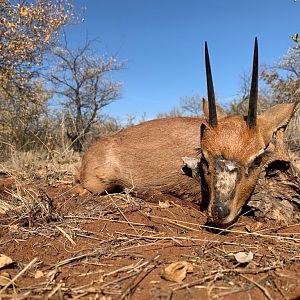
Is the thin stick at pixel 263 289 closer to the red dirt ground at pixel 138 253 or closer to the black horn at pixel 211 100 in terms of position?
the red dirt ground at pixel 138 253

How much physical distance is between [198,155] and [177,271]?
108 inches

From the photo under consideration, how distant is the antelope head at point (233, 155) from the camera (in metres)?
3.86

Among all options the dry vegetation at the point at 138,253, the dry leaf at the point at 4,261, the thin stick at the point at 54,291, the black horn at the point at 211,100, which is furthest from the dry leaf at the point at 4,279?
the black horn at the point at 211,100

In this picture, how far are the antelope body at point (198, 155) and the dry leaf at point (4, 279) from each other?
2053mm

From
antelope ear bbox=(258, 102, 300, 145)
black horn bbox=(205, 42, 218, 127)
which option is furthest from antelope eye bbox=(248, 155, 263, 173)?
black horn bbox=(205, 42, 218, 127)

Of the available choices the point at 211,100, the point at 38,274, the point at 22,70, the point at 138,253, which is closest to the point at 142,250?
the point at 138,253

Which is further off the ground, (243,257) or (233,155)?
(233,155)

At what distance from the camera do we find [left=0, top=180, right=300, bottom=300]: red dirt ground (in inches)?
99.8

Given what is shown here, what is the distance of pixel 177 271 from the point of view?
2732 millimetres

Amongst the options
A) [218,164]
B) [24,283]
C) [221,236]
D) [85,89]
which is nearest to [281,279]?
[221,236]

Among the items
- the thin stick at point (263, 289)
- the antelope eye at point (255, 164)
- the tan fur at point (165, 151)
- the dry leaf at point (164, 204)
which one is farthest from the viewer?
the dry leaf at point (164, 204)

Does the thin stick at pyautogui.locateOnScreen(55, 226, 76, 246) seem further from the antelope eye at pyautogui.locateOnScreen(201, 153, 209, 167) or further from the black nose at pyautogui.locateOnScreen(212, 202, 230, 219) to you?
the antelope eye at pyautogui.locateOnScreen(201, 153, 209, 167)

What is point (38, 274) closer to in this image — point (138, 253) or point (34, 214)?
point (138, 253)

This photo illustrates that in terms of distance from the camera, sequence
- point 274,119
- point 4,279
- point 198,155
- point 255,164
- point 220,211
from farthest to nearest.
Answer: point 198,155 → point 274,119 → point 255,164 → point 220,211 → point 4,279
